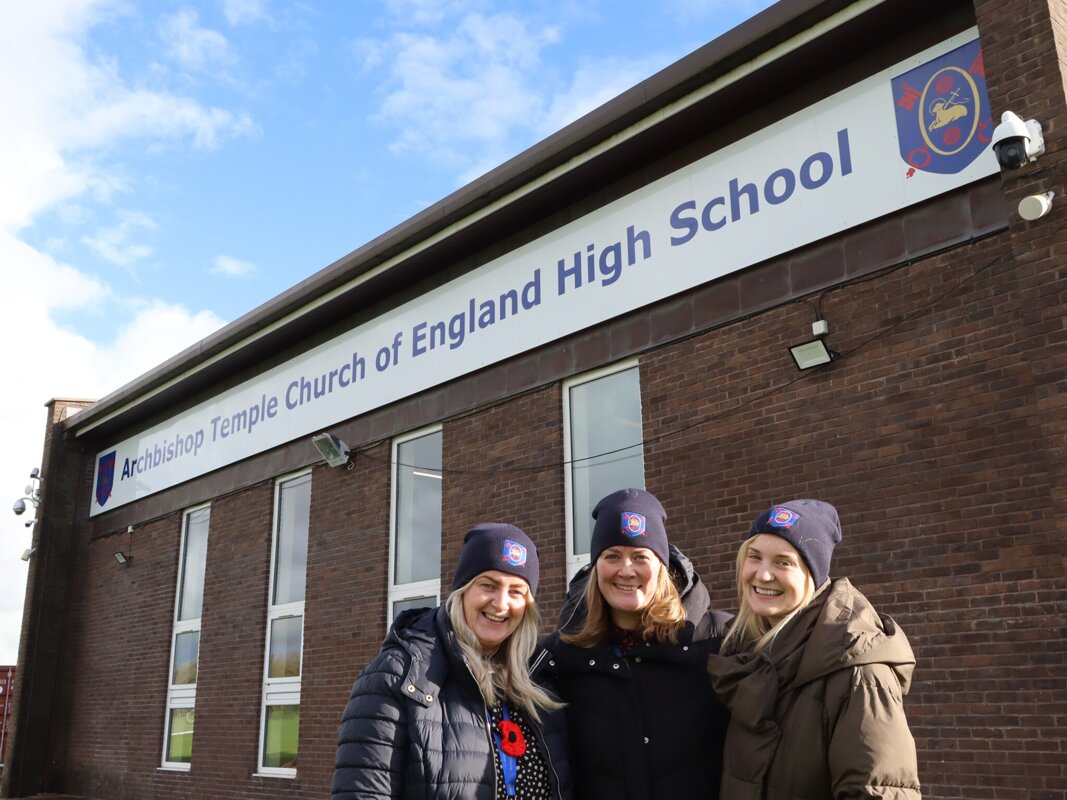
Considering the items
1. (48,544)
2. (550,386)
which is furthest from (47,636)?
(550,386)

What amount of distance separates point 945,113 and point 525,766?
546 centimetres

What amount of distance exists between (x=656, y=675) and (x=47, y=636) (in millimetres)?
15284

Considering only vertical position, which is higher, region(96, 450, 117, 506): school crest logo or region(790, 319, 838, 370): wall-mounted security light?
region(96, 450, 117, 506): school crest logo

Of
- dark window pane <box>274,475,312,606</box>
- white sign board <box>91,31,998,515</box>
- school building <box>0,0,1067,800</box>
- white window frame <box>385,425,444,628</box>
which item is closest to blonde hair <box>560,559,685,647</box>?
school building <box>0,0,1067,800</box>

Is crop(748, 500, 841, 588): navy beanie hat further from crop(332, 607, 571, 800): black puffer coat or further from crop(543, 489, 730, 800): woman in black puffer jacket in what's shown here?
crop(332, 607, 571, 800): black puffer coat

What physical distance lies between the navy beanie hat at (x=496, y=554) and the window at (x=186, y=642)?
11.0 meters

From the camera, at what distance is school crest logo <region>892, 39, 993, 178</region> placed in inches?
261

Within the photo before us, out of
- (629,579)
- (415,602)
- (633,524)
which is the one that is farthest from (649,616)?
(415,602)

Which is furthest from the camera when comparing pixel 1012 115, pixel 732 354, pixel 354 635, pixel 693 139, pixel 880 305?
pixel 354 635

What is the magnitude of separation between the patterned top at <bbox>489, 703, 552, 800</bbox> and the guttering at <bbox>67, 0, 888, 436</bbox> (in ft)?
19.0

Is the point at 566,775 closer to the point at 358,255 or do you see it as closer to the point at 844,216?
the point at 844,216

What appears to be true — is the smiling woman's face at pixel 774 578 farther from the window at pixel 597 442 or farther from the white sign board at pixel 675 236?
the window at pixel 597 442

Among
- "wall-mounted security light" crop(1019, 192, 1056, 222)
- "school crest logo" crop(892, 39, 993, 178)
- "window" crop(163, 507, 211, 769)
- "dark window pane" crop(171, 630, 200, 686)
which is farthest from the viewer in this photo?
"dark window pane" crop(171, 630, 200, 686)

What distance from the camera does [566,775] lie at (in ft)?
10.7
